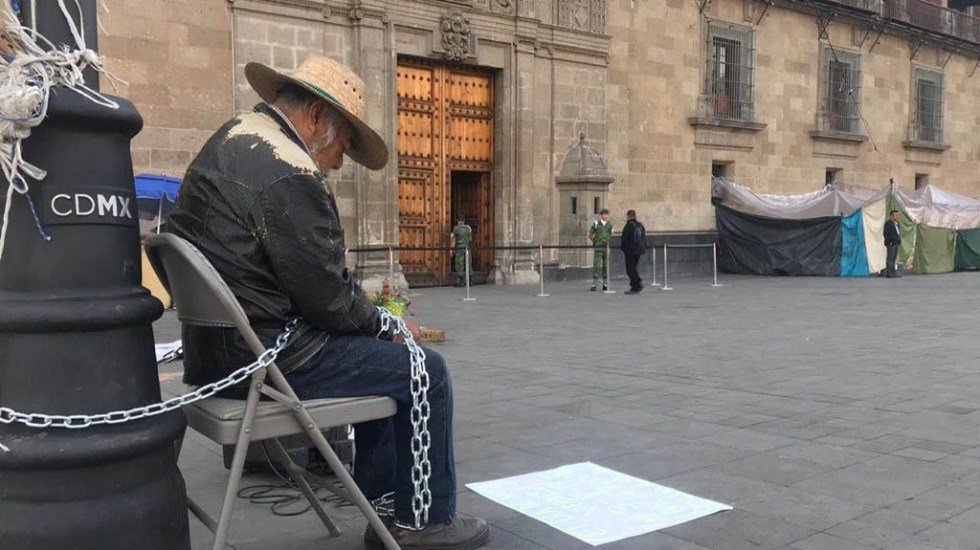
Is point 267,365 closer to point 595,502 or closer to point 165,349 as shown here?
point 595,502

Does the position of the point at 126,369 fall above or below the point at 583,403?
above

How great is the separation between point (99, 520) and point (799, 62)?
26.1 metres

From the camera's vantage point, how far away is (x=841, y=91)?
87.1ft

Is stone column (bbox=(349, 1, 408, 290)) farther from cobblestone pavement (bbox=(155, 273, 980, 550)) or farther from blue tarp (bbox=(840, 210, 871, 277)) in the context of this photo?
blue tarp (bbox=(840, 210, 871, 277))

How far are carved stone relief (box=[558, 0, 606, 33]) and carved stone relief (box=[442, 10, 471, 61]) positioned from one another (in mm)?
2726

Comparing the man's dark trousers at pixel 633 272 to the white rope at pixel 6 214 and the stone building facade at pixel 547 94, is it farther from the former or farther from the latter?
the white rope at pixel 6 214

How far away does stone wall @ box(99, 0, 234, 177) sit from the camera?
1383cm

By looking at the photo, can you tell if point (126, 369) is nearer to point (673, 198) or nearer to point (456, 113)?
point (456, 113)

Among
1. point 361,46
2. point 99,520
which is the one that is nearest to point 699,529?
point 99,520

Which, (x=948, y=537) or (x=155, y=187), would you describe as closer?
(x=948, y=537)

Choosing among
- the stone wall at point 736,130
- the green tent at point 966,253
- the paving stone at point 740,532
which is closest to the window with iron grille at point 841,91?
the stone wall at point 736,130

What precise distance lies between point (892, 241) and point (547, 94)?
9774mm

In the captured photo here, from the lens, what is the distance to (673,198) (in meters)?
22.4

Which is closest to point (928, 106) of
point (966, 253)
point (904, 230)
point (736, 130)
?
point (966, 253)
